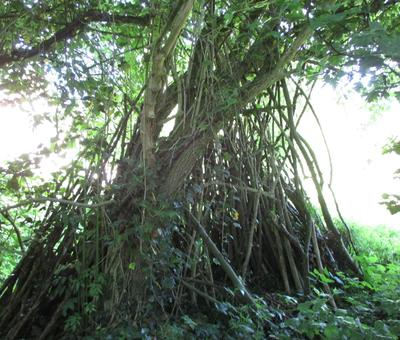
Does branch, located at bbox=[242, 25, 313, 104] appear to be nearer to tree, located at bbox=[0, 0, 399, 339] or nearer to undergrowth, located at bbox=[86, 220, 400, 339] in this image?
tree, located at bbox=[0, 0, 399, 339]

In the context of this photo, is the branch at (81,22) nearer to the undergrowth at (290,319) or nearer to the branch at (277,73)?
the branch at (277,73)

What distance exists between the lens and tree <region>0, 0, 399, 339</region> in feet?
6.23

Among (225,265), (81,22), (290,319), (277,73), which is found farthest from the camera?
(81,22)

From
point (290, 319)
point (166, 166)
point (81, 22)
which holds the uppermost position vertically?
point (81, 22)

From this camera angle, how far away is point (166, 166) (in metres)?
2.04

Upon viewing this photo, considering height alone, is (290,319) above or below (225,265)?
below

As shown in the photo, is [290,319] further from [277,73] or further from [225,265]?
[277,73]

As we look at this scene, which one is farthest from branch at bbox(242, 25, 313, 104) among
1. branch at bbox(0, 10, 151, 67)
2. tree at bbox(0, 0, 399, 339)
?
branch at bbox(0, 10, 151, 67)

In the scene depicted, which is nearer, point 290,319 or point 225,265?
point 290,319

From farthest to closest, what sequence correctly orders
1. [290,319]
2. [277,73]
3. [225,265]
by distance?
[225,265] < [277,73] < [290,319]

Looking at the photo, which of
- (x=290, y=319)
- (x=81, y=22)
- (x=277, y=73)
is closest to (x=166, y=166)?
(x=277, y=73)

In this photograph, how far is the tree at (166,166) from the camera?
1.90 metres

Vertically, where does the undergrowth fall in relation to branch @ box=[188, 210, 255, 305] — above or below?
below

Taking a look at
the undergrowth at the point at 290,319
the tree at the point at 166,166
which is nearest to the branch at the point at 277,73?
the tree at the point at 166,166
